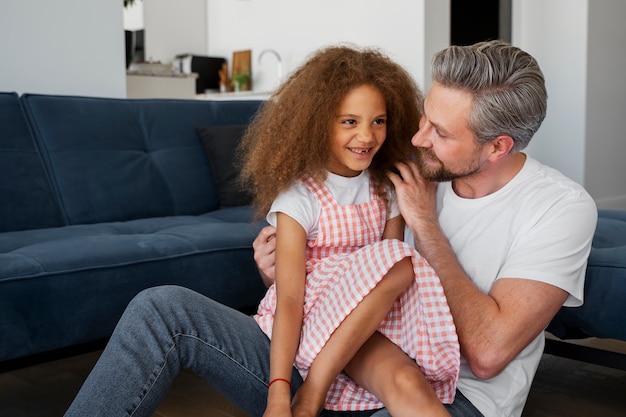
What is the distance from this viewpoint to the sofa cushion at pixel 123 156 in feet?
8.90

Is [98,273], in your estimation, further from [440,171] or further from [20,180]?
[440,171]

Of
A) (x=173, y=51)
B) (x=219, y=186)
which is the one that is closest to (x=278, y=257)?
(x=219, y=186)

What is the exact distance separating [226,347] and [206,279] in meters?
0.77

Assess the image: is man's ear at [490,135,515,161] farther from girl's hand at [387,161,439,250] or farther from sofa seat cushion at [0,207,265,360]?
sofa seat cushion at [0,207,265,360]

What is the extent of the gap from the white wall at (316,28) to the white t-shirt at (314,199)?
267 centimetres

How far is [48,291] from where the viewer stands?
6.14 ft

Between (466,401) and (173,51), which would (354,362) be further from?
(173,51)

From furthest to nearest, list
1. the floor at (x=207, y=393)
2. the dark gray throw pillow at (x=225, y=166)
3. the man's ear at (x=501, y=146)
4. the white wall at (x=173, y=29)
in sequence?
the white wall at (x=173, y=29), the dark gray throw pillow at (x=225, y=166), the floor at (x=207, y=393), the man's ear at (x=501, y=146)

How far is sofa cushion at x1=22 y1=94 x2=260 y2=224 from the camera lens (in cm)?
271

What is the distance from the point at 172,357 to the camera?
4.48ft

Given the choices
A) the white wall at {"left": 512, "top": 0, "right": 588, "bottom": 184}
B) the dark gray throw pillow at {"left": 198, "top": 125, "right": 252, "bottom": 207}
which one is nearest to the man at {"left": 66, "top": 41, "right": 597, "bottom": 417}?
the dark gray throw pillow at {"left": 198, "top": 125, "right": 252, "bottom": 207}

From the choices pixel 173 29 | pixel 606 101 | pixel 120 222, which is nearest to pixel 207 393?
pixel 120 222

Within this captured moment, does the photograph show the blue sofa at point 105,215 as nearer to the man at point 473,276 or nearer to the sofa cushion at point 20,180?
the sofa cushion at point 20,180

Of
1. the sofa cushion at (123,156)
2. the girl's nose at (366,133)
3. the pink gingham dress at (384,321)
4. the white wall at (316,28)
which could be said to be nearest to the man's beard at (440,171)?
the girl's nose at (366,133)
